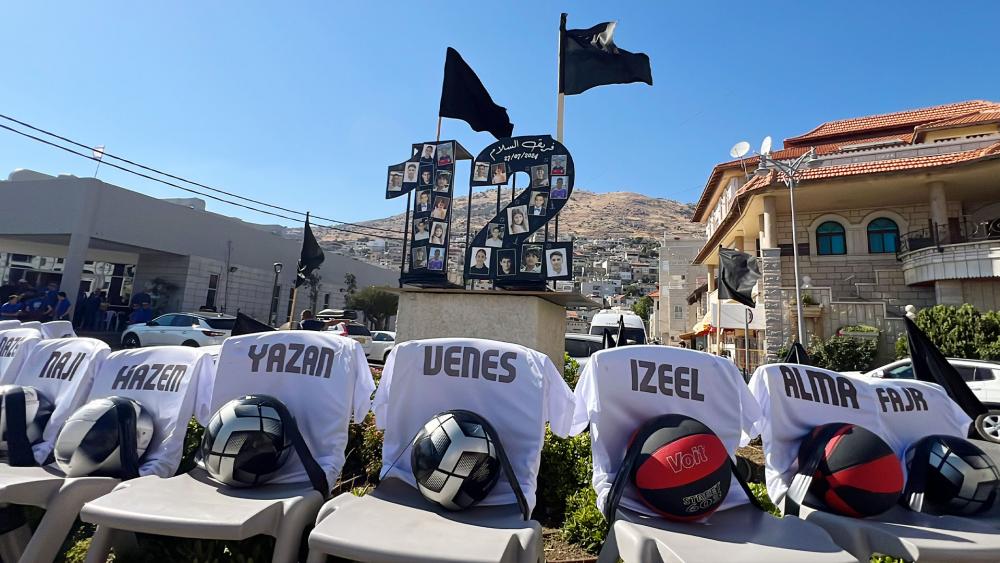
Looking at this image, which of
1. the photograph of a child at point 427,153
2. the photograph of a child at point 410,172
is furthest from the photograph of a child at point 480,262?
the photograph of a child at point 427,153

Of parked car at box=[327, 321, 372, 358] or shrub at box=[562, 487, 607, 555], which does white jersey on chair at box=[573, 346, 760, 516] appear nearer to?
shrub at box=[562, 487, 607, 555]

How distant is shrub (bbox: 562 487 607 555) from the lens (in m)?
3.22

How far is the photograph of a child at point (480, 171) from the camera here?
823 centimetres

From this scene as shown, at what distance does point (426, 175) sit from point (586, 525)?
21.5ft

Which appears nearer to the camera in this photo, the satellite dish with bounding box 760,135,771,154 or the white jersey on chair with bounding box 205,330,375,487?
the white jersey on chair with bounding box 205,330,375,487

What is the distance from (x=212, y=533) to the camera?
2.10 metres

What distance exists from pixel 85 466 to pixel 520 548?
8.93 feet

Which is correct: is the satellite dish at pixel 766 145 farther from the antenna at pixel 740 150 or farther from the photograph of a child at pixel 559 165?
the photograph of a child at pixel 559 165

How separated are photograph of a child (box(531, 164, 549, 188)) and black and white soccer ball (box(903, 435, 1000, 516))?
6.19 m

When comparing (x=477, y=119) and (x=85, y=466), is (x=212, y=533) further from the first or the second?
(x=477, y=119)

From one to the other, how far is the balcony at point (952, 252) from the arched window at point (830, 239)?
1.97 metres

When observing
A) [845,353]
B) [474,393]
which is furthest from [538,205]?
[845,353]

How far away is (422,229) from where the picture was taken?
26.8 feet

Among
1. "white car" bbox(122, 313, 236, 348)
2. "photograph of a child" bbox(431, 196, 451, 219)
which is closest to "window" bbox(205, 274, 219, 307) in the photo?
"white car" bbox(122, 313, 236, 348)
